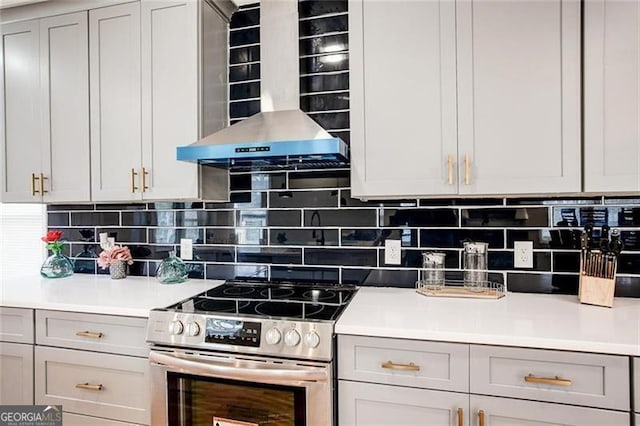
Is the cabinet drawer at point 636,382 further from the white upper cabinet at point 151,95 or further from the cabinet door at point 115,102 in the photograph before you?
the cabinet door at point 115,102

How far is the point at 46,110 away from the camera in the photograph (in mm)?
2225

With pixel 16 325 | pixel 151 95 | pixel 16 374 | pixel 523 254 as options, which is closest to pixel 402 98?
pixel 523 254

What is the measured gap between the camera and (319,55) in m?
2.13

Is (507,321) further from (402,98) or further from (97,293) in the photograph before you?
(97,293)

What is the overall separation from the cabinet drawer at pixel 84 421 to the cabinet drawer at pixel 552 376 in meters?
1.47

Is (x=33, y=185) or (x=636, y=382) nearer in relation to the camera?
(x=636, y=382)

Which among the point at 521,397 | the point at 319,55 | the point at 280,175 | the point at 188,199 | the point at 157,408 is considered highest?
the point at 319,55

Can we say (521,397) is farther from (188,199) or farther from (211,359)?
(188,199)

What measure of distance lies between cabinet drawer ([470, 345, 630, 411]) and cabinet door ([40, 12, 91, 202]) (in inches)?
83.7

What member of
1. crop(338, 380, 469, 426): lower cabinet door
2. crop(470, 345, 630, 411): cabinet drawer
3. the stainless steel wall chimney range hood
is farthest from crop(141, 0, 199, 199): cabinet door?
crop(470, 345, 630, 411): cabinet drawer

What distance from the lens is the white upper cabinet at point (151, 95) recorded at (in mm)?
1994

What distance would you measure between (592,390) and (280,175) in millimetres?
1646

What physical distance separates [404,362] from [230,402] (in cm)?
70

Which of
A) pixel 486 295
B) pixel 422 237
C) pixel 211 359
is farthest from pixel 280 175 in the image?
pixel 486 295
